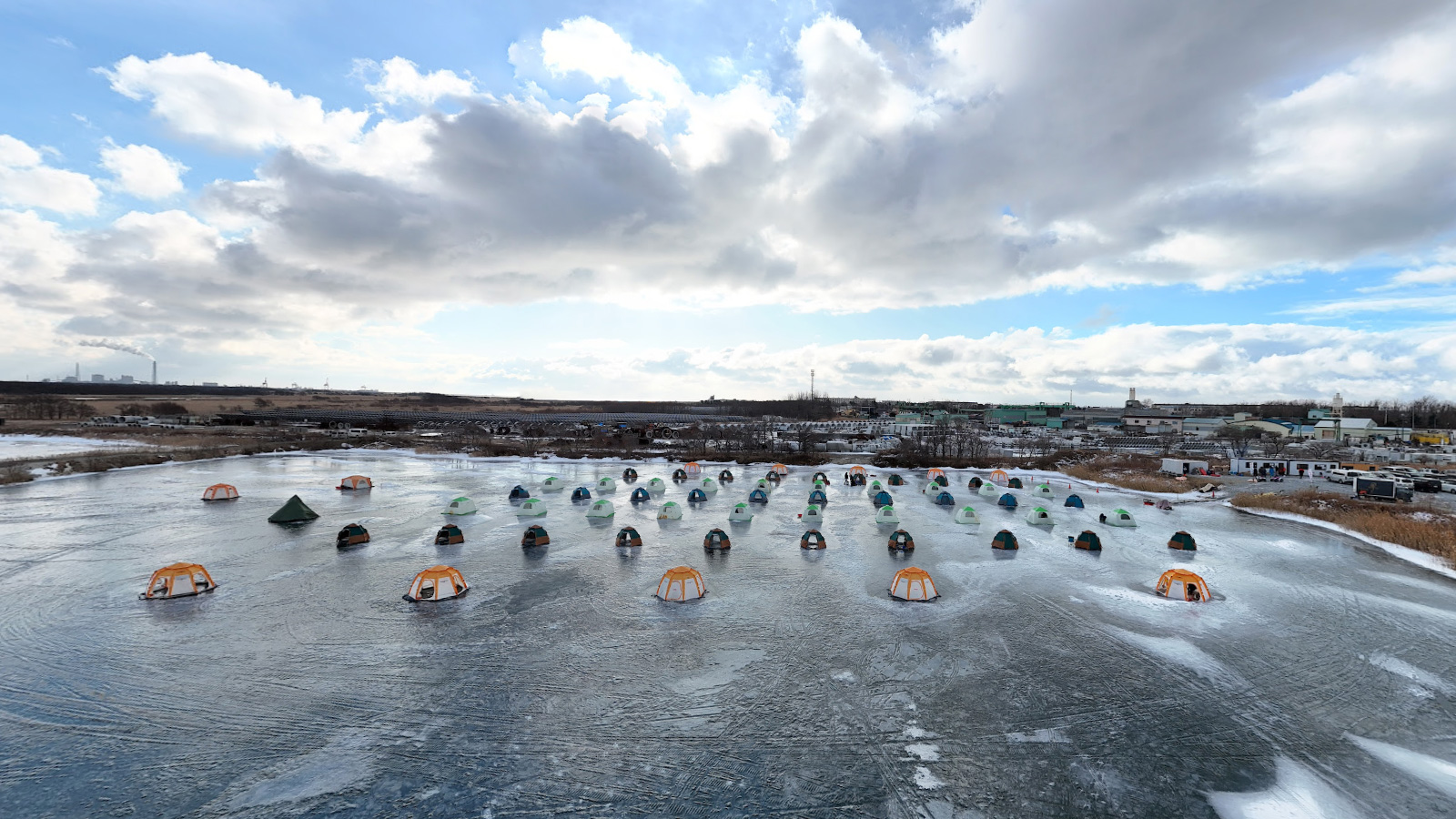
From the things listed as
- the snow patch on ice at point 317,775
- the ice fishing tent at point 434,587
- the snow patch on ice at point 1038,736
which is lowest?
the snow patch on ice at point 317,775

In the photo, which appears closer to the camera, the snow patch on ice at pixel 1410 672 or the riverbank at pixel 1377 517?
the snow patch on ice at pixel 1410 672

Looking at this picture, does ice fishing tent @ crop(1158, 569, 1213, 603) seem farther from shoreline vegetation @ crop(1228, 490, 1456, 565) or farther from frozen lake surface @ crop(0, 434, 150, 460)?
frozen lake surface @ crop(0, 434, 150, 460)

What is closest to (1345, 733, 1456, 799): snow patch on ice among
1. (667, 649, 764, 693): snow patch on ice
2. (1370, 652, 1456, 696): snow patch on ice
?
(1370, 652, 1456, 696): snow patch on ice

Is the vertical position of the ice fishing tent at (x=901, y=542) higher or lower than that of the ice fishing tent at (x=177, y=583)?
higher

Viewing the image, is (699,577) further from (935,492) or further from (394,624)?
(935,492)

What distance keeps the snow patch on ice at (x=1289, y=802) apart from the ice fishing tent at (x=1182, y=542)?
21.4 meters

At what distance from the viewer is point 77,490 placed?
137ft

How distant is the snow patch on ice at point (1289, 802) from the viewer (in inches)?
411

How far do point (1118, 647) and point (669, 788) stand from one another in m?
14.4

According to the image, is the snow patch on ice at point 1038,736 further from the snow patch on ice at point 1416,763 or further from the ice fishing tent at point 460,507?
the ice fishing tent at point 460,507

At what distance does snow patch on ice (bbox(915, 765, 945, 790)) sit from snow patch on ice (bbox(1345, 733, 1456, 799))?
377 inches

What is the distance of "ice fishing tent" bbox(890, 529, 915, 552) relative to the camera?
28.1m

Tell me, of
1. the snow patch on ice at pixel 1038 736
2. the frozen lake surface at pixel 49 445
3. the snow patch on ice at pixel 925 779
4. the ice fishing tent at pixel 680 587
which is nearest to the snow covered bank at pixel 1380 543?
the snow patch on ice at pixel 1038 736

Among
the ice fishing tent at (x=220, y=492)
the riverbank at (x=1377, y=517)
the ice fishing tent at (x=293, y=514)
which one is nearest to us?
the riverbank at (x=1377, y=517)
